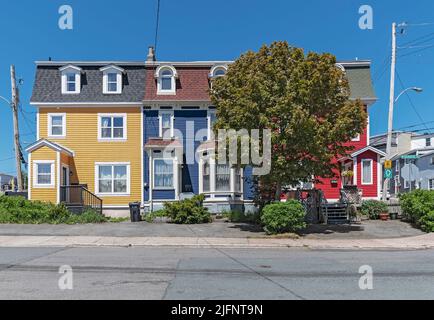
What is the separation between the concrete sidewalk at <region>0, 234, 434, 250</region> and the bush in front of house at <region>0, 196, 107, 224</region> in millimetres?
3653

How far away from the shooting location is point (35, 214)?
22.5 m

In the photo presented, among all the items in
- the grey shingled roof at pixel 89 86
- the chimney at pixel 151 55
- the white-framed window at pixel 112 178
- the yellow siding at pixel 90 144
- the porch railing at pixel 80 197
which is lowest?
the porch railing at pixel 80 197

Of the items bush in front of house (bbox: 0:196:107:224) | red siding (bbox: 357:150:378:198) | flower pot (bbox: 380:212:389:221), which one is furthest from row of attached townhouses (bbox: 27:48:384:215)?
bush in front of house (bbox: 0:196:107:224)

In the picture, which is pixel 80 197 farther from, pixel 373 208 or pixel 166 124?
pixel 373 208

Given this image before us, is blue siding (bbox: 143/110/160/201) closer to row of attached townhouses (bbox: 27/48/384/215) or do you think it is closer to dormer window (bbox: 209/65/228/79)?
row of attached townhouses (bbox: 27/48/384/215)

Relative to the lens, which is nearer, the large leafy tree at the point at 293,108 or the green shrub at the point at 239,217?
the large leafy tree at the point at 293,108

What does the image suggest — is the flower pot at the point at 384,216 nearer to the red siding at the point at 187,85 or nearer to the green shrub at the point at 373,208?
the green shrub at the point at 373,208

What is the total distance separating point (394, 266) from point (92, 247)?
A: 9.98 metres

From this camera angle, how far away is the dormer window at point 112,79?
29.1 meters

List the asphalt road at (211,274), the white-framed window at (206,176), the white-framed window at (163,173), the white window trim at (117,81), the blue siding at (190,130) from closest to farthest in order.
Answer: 1. the asphalt road at (211,274)
2. the white-framed window at (206,176)
3. the white-framed window at (163,173)
4. the blue siding at (190,130)
5. the white window trim at (117,81)

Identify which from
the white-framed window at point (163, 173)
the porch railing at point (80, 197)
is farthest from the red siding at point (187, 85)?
the porch railing at point (80, 197)

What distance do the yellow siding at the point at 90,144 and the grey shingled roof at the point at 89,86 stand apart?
24.1 inches
